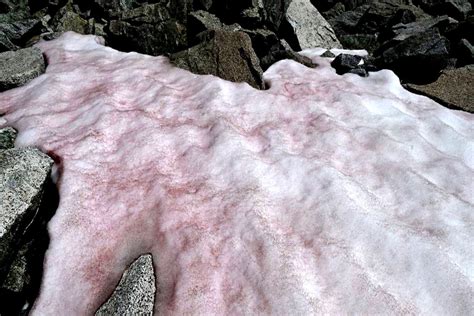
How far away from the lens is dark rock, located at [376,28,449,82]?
875cm

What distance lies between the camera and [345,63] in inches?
348

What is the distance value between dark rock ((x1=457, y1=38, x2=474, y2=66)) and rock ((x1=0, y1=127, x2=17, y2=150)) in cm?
929

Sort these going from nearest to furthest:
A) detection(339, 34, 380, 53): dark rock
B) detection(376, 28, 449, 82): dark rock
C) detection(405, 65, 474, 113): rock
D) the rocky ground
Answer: the rocky ground
detection(405, 65, 474, 113): rock
detection(376, 28, 449, 82): dark rock
detection(339, 34, 380, 53): dark rock

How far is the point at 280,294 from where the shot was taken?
3961mm

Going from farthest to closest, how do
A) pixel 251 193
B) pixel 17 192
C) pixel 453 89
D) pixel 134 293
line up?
pixel 453 89 → pixel 251 193 → pixel 17 192 → pixel 134 293

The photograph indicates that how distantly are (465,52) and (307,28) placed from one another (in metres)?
3.74

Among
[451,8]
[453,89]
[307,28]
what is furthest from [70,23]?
[451,8]

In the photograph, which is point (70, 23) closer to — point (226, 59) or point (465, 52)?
point (226, 59)

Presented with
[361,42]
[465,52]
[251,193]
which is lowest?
[361,42]

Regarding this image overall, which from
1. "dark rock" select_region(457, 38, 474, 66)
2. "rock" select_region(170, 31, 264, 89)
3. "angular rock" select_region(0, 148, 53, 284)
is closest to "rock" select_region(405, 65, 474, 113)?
"dark rock" select_region(457, 38, 474, 66)

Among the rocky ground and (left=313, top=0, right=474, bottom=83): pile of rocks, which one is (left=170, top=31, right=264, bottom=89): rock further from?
(left=313, top=0, right=474, bottom=83): pile of rocks

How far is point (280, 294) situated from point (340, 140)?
2875 millimetres

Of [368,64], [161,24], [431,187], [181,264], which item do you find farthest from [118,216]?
[368,64]

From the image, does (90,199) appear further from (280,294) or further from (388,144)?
(388,144)
